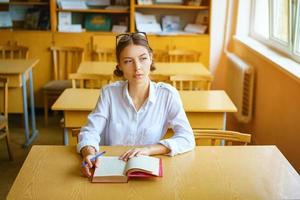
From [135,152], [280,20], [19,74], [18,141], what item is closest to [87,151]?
[135,152]

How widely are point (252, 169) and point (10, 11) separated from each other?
4.27 meters

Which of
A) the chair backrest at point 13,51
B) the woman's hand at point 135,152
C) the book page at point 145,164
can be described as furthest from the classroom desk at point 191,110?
the chair backrest at point 13,51

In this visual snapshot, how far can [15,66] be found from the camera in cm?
394

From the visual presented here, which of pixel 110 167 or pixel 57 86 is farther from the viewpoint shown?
pixel 57 86

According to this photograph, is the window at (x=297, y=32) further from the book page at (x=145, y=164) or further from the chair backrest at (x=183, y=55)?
the book page at (x=145, y=164)

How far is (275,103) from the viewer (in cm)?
335

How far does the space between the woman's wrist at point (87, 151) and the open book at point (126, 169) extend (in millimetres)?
92

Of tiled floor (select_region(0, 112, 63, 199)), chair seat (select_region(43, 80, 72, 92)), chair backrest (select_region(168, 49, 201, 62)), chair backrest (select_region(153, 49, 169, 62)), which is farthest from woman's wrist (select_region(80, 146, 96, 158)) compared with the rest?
chair backrest (select_region(153, 49, 169, 62))

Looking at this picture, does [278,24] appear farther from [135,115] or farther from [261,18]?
[135,115]

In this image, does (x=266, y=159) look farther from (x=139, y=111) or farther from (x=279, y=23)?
(x=279, y=23)

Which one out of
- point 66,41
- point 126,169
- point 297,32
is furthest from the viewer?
point 66,41

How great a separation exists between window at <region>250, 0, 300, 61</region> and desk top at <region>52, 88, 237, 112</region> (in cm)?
75

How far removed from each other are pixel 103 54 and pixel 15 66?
1.25 meters

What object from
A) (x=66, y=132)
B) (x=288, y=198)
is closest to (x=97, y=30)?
(x=66, y=132)
